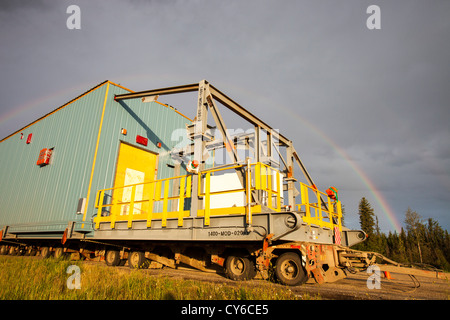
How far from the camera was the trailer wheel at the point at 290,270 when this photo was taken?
617 cm

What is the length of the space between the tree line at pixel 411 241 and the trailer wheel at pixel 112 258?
1646 inches

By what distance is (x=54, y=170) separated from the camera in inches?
559

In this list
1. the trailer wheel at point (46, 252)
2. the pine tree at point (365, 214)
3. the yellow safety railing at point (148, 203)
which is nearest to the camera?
the yellow safety railing at point (148, 203)

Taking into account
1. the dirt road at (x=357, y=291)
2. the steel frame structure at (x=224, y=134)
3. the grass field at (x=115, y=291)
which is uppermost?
the steel frame structure at (x=224, y=134)

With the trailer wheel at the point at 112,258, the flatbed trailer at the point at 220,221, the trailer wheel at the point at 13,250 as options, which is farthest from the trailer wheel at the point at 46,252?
the trailer wheel at the point at 112,258

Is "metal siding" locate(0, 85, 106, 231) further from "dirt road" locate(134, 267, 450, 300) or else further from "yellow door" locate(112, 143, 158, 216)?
"dirt road" locate(134, 267, 450, 300)

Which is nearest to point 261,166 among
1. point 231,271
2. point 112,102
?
point 231,271

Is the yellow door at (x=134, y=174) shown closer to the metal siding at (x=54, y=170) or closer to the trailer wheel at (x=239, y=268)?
the metal siding at (x=54, y=170)

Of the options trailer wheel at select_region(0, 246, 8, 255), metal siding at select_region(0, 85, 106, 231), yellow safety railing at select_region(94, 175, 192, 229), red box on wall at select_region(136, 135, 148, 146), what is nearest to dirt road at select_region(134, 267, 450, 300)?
yellow safety railing at select_region(94, 175, 192, 229)

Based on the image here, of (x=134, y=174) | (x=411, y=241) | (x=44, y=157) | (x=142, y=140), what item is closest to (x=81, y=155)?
(x=134, y=174)

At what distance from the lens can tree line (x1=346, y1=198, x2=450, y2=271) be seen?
45978 millimetres

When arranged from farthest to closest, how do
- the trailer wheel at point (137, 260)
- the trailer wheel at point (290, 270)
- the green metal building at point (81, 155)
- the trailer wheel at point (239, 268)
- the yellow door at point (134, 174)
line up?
the yellow door at point (134, 174), the green metal building at point (81, 155), the trailer wheel at point (137, 260), the trailer wheel at point (239, 268), the trailer wheel at point (290, 270)
